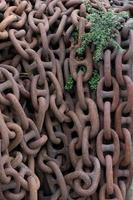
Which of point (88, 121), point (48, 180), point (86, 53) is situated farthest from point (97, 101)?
point (48, 180)

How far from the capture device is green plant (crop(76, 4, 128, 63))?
2221 mm

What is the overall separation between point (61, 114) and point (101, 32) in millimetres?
426

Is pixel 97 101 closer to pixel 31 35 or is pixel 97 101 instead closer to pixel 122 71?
pixel 122 71

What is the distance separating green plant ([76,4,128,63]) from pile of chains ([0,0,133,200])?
0.03m

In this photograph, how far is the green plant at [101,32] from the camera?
7.29 ft

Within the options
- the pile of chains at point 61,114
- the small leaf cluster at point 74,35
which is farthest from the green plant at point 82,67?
the small leaf cluster at point 74,35

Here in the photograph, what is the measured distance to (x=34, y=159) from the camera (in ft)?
7.11

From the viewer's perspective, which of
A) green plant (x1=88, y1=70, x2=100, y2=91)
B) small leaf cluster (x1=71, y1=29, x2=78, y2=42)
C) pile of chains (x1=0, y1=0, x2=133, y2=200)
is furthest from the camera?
small leaf cluster (x1=71, y1=29, x2=78, y2=42)

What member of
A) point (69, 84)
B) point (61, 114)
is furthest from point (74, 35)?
point (61, 114)

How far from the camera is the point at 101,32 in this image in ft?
7.39

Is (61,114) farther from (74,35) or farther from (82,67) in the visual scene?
(74,35)

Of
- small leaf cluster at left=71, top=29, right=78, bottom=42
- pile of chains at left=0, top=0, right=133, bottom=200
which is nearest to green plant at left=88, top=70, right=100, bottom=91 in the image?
pile of chains at left=0, top=0, right=133, bottom=200

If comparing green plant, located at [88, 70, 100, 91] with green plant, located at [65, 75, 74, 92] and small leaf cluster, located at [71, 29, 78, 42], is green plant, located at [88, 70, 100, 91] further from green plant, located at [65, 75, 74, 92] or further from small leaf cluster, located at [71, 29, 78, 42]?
small leaf cluster, located at [71, 29, 78, 42]

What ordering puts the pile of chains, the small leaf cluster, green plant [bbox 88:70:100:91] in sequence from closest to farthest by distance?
the pile of chains < green plant [bbox 88:70:100:91] < the small leaf cluster
